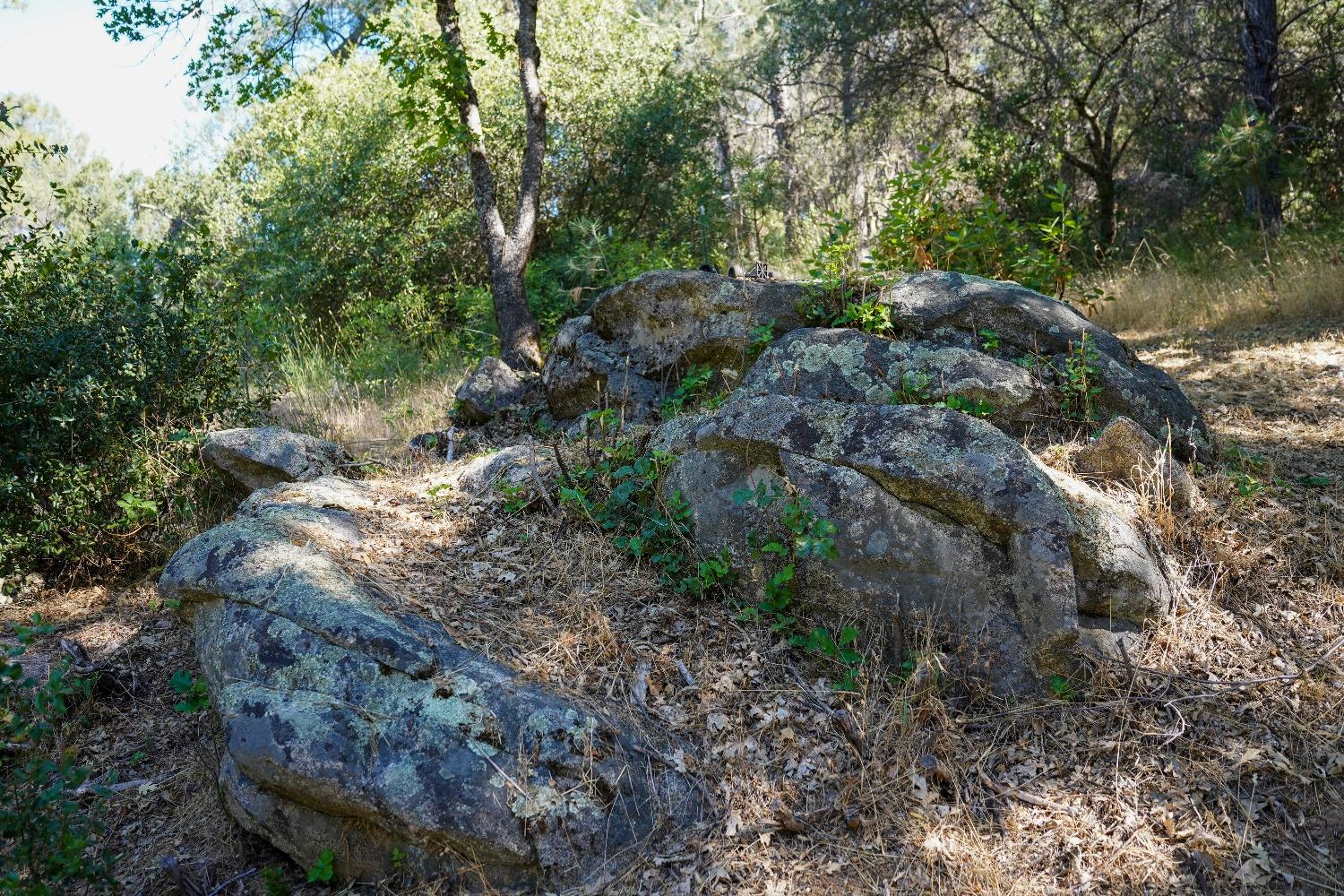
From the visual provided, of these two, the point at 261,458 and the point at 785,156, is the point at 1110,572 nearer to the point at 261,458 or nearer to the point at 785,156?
the point at 261,458

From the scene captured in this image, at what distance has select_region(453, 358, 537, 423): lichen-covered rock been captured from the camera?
6648mm

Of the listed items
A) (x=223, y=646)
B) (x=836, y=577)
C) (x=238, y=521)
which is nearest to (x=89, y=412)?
(x=238, y=521)

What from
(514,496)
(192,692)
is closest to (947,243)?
(514,496)

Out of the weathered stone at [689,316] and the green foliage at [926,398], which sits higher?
the weathered stone at [689,316]

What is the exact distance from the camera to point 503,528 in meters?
4.54

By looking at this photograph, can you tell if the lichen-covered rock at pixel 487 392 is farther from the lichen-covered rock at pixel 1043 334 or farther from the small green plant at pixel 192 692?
the small green plant at pixel 192 692

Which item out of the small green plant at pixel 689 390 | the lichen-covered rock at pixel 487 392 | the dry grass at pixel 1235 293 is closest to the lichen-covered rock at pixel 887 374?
the small green plant at pixel 689 390

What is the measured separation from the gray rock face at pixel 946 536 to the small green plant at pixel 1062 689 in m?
0.04

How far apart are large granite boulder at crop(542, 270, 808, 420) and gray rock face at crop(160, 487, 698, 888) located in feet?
8.55

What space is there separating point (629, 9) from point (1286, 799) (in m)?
13.7

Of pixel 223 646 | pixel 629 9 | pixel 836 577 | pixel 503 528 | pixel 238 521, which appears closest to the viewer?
pixel 223 646

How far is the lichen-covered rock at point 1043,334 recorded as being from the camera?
15.3 feet

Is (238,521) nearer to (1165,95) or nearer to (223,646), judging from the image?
(223,646)

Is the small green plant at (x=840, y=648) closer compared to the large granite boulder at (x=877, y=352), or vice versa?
the small green plant at (x=840, y=648)
